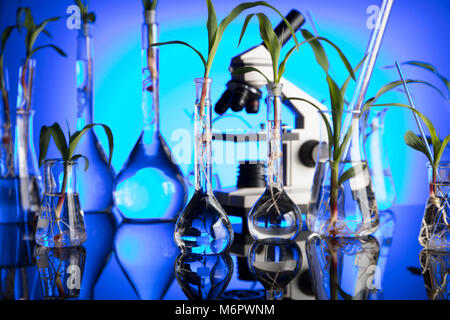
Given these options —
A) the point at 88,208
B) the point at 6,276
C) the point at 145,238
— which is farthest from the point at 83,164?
the point at 6,276

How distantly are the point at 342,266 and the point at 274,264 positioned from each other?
0.24 ft

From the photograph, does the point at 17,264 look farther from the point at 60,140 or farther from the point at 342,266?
the point at 342,266

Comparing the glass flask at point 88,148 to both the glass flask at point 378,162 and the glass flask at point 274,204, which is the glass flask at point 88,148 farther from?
the glass flask at point 378,162

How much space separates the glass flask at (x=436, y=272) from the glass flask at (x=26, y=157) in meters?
0.57

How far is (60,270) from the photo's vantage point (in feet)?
1.56

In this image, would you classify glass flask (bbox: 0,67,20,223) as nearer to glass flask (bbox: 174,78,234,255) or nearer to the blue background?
glass flask (bbox: 174,78,234,255)

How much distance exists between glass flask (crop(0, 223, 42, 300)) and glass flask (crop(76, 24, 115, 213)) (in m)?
0.12

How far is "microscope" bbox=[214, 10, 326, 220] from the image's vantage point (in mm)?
777

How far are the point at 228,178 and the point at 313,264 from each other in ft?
2.89

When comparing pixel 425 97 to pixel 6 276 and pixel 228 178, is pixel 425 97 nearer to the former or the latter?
pixel 228 178

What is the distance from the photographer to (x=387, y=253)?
1.89ft

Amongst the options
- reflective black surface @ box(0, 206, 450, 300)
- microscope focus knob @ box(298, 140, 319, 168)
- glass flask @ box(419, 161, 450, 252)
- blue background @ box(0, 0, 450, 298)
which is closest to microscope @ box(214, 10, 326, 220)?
microscope focus knob @ box(298, 140, 319, 168)

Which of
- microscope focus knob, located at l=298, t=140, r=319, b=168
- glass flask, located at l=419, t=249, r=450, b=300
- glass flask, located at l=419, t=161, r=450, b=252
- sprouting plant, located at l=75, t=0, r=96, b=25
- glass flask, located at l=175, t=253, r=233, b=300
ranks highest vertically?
sprouting plant, located at l=75, t=0, r=96, b=25

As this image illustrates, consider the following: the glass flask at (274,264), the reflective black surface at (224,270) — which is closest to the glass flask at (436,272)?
the reflective black surface at (224,270)
